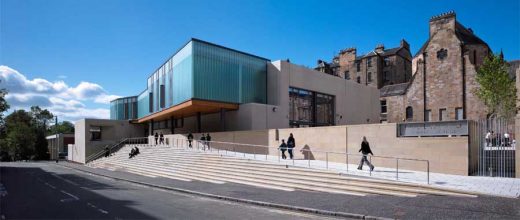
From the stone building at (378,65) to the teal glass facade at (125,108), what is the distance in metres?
37.7

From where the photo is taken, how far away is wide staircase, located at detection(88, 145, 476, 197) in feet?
40.2

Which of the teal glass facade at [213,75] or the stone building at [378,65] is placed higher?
the stone building at [378,65]

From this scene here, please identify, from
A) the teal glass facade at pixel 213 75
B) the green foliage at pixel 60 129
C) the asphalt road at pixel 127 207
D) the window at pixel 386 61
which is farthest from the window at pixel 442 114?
the green foliage at pixel 60 129

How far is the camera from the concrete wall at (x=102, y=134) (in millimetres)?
44031

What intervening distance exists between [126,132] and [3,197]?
36.1 meters

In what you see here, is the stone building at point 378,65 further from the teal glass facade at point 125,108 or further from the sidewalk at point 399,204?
the sidewalk at point 399,204

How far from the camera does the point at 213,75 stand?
1196 inches

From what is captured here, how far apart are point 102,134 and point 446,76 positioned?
42883mm

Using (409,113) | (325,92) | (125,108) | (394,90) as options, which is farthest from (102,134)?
(394,90)

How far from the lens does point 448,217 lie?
852cm

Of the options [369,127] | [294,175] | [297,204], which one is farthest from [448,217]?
[369,127]

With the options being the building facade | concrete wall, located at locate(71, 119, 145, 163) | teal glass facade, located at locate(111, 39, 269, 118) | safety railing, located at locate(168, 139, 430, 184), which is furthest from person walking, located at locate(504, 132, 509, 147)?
concrete wall, located at locate(71, 119, 145, 163)

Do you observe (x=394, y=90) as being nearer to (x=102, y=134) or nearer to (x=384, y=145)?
(x=384, y=145)

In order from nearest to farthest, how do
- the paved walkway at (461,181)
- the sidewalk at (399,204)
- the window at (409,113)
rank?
the sidewalk at (399,204) < the paved walkway at (461,181) < the window at (409,113)
